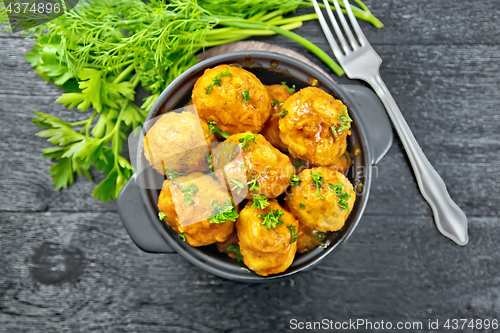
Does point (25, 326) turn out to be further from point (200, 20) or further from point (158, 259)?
point (200, 20)

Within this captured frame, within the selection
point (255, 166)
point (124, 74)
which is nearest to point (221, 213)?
point (255, 166)

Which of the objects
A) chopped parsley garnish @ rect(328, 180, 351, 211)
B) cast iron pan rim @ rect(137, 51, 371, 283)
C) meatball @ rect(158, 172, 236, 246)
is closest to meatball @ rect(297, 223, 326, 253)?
cast iron pan rim @ rect(137, 51, 371, 283)

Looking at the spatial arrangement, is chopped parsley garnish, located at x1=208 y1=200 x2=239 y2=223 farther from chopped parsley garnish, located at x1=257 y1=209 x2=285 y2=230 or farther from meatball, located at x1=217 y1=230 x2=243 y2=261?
meatball, located at x1=217 y1=230 x2=243 y2=261

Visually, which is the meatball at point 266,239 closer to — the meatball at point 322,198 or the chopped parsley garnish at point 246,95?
the meatball at point 322,198

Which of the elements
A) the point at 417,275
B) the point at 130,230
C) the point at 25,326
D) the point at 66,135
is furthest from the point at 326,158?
the point at 25,326

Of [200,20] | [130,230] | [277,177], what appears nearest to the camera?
[277,177]

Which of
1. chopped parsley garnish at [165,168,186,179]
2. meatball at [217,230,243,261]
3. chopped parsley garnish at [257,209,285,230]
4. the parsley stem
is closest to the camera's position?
chopped parsley garnish at [257,209,285,230]
